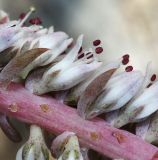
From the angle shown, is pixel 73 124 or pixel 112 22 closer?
pixel 73 124

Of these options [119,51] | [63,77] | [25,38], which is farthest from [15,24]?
[119,51]

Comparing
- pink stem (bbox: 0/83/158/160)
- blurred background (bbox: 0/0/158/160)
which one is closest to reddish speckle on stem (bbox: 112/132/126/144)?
pink stem (bbox: 0/83/158/160)

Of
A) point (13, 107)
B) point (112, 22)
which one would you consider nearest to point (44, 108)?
point (13, 107)

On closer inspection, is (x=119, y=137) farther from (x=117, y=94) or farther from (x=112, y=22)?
(x=112, y=22)

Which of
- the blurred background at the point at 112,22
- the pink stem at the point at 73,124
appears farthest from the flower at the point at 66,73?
the blurred background at the point at 112,22

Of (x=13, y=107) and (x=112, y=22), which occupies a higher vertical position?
(x=13, y=107)
